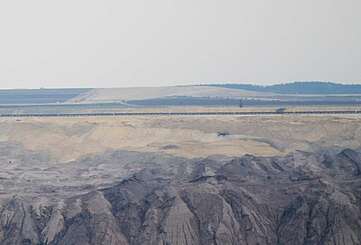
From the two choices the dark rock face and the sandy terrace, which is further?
the sandy terrace

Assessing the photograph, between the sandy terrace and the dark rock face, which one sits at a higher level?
the sandy terrace

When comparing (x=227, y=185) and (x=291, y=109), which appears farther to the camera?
(x=291, y=109)

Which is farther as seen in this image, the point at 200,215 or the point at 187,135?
the point at 187,135

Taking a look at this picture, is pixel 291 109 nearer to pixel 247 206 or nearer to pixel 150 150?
pixel 150 150

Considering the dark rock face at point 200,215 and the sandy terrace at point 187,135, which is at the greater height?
the sandy terrace at point 187,135

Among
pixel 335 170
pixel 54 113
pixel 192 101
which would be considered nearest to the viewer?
pixel 335 170

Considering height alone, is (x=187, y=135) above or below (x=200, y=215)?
above

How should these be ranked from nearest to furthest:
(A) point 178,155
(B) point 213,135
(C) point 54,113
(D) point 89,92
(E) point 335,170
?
1. (E) point 335,170
2. (A) point 178,155
3. (B) point 213,135
4. (C) point 54,113
5. (D) point 89,92

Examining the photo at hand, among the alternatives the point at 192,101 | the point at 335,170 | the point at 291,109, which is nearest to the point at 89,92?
the point at 192,101
